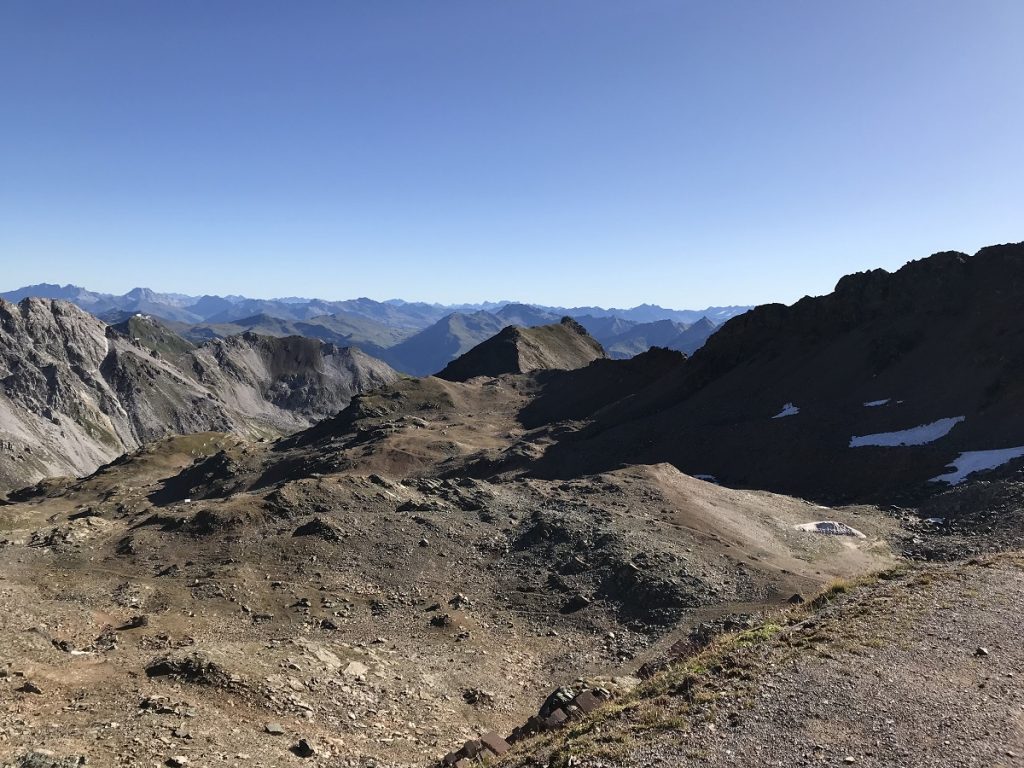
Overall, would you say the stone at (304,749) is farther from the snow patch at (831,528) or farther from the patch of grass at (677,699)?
the snow patch at (831,528)

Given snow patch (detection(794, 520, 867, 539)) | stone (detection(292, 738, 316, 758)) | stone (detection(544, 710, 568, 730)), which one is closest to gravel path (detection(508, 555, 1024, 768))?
stone (detection(544, 710, 568, 730))

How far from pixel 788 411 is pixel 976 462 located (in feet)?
74.7

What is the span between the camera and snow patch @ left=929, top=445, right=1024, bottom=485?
159ft

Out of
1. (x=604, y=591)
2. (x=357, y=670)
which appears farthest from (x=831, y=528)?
(x=357, y=670)

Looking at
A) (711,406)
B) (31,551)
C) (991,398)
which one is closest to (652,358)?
(711,406)

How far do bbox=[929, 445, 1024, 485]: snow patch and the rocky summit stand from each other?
27 centimetres

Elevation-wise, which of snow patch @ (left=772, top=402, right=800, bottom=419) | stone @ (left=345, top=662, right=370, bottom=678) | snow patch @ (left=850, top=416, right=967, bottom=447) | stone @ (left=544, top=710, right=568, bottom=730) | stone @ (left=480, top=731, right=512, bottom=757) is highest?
snow patch @ (left=772, top=402, right=800, bottom=419)

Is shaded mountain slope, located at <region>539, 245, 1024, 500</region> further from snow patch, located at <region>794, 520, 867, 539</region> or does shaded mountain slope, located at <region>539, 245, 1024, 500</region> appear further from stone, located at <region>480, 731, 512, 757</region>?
stone, located at <region>480, 731, 512, 757</region>

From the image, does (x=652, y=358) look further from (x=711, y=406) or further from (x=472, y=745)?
(x=472, y=745)

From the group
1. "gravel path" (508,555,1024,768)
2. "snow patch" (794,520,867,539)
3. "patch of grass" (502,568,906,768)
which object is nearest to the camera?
"gravel path" (508,555,1024,768)

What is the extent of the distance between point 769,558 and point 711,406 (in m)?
47.4

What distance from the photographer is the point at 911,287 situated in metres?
80.4

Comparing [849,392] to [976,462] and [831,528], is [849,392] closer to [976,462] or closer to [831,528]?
[976,462]

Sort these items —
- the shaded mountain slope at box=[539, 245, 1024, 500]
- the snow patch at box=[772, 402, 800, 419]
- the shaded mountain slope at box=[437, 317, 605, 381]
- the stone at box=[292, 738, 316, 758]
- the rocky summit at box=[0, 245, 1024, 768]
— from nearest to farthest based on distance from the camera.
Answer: the rocky summit at box=[0, 245, 1024, 768] < the stone at box=[292, 738, 316, 758] < the shaded mountain slope at box=[539, 245, 1024, 500] < the snow patch at box=[772, 402, 800, 419] < the shaded mountain slope at box=[437, 317, 605, 381]
